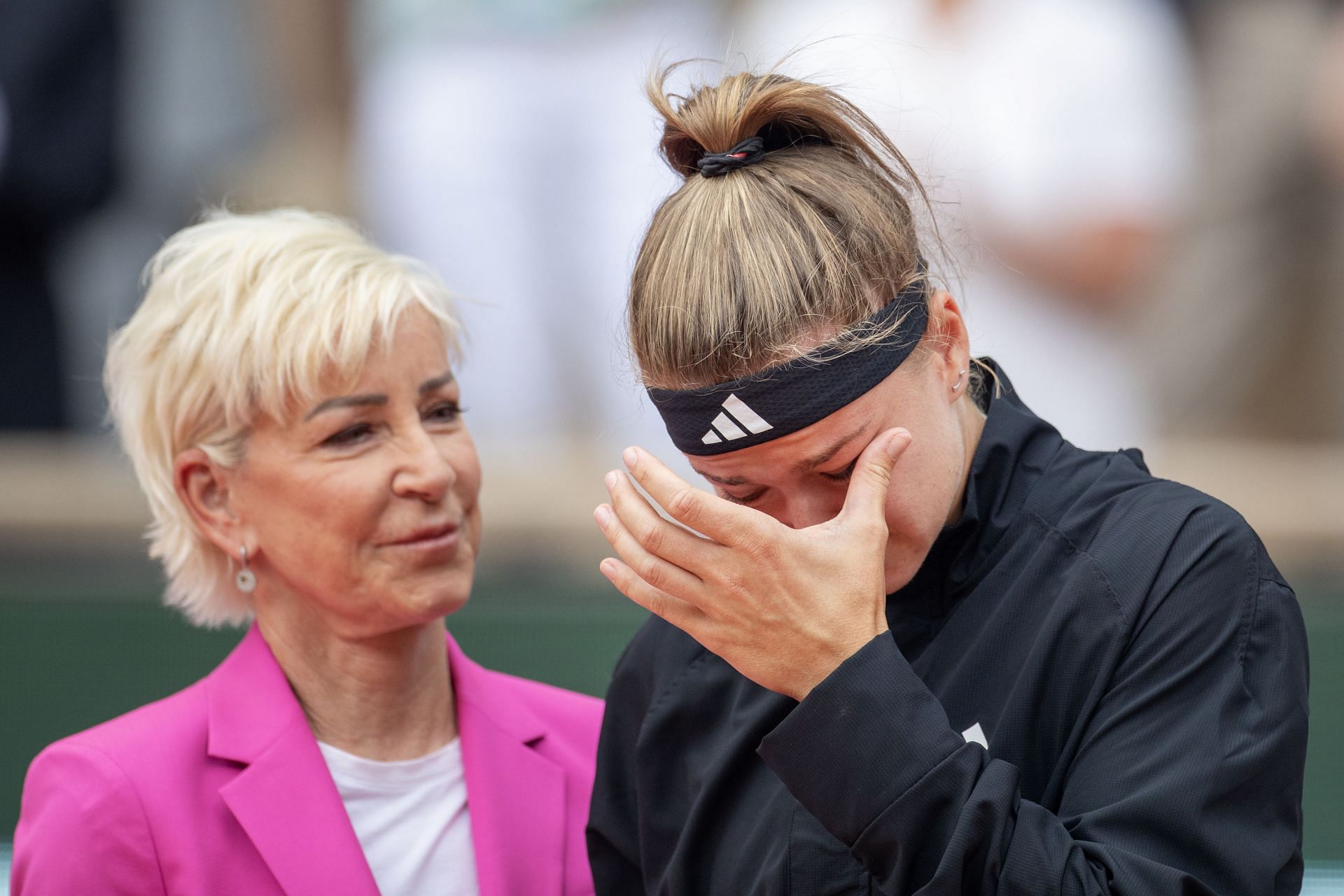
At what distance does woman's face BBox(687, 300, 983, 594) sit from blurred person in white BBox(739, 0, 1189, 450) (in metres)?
2.45

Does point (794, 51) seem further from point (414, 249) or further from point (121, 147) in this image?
point (121, 147)

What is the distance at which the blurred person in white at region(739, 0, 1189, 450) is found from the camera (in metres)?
4.32

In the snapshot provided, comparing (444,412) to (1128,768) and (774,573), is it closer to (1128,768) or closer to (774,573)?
(774,573)

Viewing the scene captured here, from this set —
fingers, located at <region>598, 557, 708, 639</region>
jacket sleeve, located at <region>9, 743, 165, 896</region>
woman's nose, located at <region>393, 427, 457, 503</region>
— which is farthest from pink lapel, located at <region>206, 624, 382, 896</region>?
fingers, located at <region>598, 557, 708, 639</region>

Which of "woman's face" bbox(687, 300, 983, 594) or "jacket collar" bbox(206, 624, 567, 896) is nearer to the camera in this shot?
"woman's face" bbox(687, 300, 983, 594)

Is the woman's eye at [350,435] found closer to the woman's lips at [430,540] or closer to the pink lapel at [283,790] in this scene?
the woman's lips at [430,540]

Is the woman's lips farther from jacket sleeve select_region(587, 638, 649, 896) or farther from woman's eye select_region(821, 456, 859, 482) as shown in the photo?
woman's eye select_region(821, 456, 859, 482)

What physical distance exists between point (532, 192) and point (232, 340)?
2.31 metres

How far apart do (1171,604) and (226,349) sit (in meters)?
1.41

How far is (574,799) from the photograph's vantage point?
2.54m

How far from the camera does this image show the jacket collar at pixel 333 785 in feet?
7.30

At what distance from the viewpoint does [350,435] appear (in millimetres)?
2422

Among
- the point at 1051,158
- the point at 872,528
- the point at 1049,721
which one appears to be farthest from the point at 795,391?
the point at 1051,158

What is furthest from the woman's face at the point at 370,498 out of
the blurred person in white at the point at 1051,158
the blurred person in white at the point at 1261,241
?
the blurred person in white at the point at 1261,241
